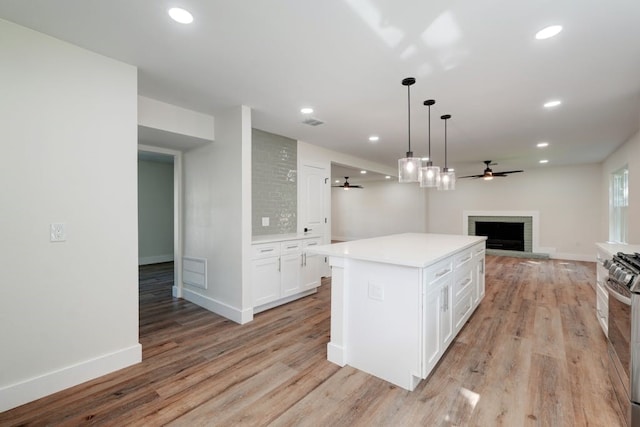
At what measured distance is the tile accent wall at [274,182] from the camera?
420 cm

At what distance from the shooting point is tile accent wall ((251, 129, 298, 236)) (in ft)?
13.8

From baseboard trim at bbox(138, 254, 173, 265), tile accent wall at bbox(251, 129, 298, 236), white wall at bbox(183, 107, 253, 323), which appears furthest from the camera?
baseboard trim at bbox(138, 254, 173, 265)

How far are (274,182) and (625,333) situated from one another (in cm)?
395

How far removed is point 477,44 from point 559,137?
3.75m

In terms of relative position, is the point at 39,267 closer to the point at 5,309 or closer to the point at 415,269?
the point at 5,309

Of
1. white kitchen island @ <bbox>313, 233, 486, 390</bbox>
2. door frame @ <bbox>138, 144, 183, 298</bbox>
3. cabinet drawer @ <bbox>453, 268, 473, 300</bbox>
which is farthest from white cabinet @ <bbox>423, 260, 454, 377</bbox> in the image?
door frame @ <bbox>138, 144, 183, 298</bbox>

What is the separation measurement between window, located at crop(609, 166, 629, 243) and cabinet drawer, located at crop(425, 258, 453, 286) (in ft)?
18.2

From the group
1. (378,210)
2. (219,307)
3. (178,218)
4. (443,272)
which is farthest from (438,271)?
(378,210)

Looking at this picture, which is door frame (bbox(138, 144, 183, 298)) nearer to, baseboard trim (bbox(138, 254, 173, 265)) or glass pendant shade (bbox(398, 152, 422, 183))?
glass pendant shade (bbox(398, 152, 422, 183))

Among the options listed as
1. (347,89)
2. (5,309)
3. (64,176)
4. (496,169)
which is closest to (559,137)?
(496,169)

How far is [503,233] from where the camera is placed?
845cm

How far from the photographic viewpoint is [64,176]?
2125 millimetres

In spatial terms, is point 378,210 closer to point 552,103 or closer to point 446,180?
point 446,180

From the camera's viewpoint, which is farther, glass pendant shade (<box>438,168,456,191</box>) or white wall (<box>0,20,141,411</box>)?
glass pendant shade (<box>438,168,456,191</box>)
